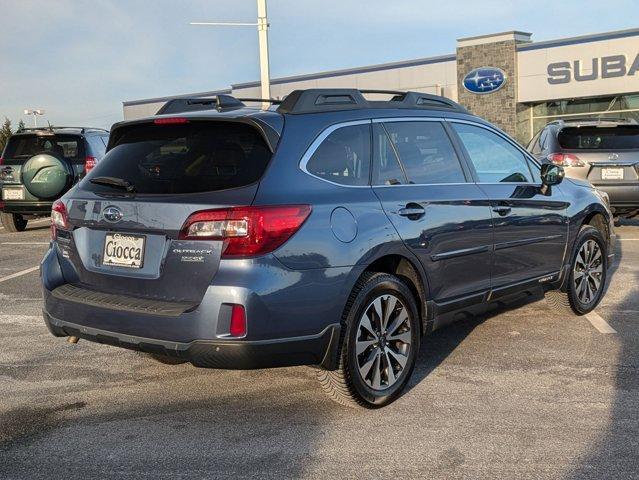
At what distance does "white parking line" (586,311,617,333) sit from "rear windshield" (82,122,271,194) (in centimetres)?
329

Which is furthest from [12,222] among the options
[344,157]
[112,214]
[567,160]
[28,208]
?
[344,157]

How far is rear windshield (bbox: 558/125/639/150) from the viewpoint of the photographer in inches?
420

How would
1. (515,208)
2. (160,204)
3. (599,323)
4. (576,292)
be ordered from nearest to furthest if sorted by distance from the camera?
(160,204) < (515,208) < (599,323) < (576,292)

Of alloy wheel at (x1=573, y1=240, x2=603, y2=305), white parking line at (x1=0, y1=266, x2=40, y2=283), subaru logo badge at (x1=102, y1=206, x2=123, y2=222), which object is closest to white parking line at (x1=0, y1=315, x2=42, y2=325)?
white parking line at (x1=0, y1=266, x2=40, y2=283)

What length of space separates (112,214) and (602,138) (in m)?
8.64

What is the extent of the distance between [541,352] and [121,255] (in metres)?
2.90

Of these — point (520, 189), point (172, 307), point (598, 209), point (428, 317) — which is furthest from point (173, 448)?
point (598, 209)

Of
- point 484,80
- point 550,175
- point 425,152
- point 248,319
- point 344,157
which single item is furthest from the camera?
point 484,80

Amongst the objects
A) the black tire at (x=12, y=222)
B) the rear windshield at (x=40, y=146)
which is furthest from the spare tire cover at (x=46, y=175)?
the black tire at (x=12, y=222)

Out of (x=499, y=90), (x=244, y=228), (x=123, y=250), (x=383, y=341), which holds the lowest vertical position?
(x=383, y=341)

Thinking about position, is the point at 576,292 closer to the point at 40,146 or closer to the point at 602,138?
the point at 602,138

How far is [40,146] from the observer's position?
40.8 feet

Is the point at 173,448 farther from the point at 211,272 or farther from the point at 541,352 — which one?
the point at 541,352

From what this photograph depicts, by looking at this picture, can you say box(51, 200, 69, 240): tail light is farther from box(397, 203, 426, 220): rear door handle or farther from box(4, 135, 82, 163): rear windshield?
box(4, 135, 82, 163): rear windshield
